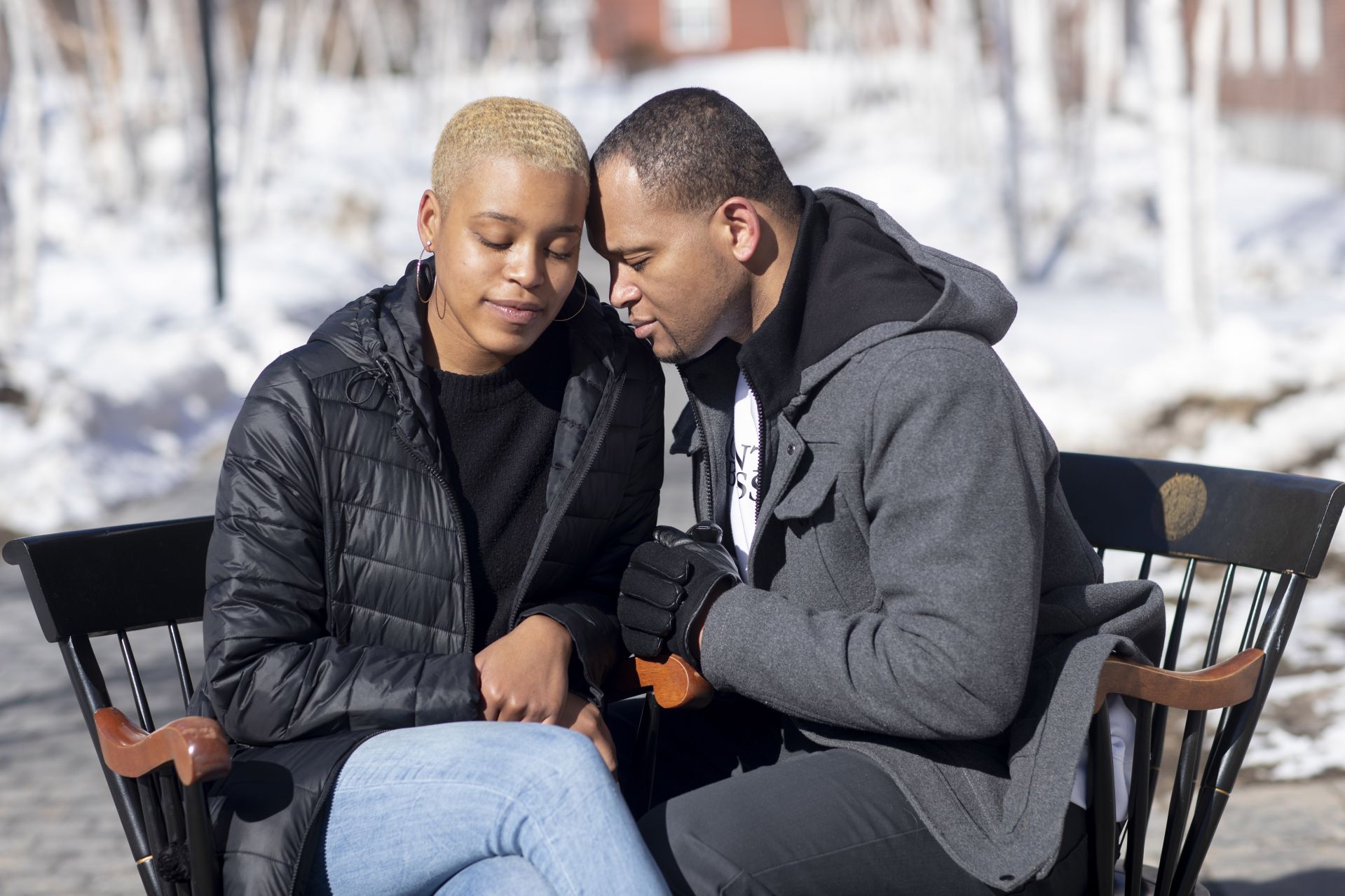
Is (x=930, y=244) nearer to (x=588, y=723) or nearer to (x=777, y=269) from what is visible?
(x=777, y=269)

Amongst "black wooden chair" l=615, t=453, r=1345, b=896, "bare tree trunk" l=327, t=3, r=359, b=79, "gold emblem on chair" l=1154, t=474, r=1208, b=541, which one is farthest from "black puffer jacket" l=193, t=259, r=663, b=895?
"bare tree trunk" l=327, t=3, r=359, b=79

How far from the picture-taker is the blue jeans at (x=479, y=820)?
196 centimetres

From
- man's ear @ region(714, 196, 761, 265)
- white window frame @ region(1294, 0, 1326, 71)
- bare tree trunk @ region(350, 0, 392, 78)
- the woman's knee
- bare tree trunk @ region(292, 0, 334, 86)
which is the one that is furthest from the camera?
bare tree trunk @ region(350, 0, 392, 78)

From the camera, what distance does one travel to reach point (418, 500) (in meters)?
2.43

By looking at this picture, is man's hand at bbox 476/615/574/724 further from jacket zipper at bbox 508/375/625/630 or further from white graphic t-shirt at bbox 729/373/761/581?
white graphic t-shirt at bbox 729/373/761/581

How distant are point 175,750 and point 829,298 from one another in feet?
4.05

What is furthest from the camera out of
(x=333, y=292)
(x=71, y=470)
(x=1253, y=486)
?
(x=333, y=292)

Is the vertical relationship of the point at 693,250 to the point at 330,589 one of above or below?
above

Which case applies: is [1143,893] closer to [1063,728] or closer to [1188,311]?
[1063,728]

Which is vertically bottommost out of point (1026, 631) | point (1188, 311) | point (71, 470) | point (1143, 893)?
point (1188, 311)

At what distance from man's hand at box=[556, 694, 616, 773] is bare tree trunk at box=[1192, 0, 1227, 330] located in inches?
375

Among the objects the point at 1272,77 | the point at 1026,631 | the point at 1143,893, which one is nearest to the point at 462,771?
the point at 1026,631

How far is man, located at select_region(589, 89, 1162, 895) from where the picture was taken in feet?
6.71

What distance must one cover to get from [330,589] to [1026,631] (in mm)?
1148
